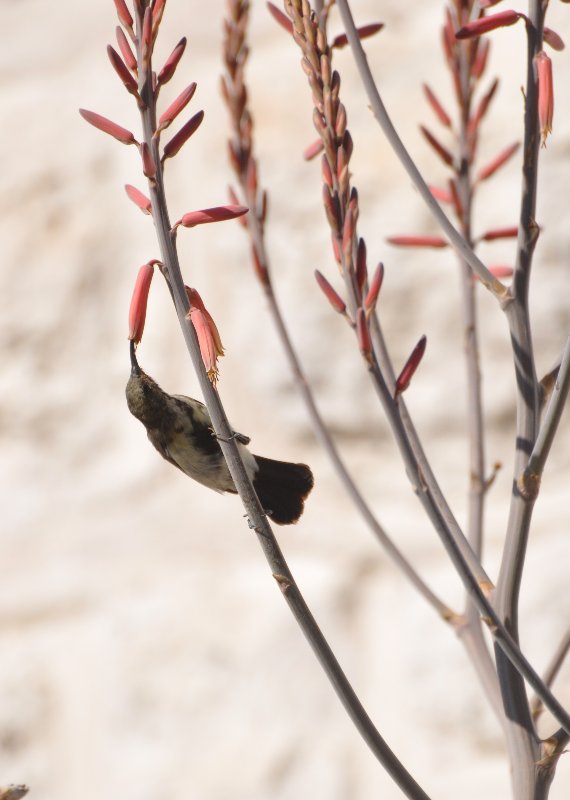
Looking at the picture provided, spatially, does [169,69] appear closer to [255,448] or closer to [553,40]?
[553,40]

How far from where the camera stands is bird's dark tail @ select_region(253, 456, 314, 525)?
3.76ft

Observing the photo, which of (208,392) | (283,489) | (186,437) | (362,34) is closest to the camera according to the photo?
(208,392)

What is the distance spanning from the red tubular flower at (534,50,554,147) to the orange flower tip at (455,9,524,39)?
0.03 metres

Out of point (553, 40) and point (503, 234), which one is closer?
point (553, 40)

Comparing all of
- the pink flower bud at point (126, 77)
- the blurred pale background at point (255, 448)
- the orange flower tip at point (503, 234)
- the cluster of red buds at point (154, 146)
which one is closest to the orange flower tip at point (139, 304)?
the cluster of red buds at point (154, 146)

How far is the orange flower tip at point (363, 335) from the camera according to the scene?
0.71 metres

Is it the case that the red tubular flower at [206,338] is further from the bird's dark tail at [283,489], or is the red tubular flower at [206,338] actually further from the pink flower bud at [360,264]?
the bird's dark tail at [283,489]

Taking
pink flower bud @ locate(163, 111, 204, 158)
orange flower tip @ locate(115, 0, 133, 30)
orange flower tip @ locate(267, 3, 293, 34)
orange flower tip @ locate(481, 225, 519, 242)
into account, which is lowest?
pink flower bud @ locate(163, 111, 204, 158)

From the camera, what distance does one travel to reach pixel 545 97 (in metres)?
0.71

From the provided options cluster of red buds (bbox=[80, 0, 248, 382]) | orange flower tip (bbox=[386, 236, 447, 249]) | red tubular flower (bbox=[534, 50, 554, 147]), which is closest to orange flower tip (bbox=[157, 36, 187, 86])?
cluster of red buds (bbox=[80, 0, 248, 382])

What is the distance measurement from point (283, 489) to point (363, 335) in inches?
19.2

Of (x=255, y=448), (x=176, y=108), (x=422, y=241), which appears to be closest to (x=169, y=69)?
(x=176, y=108)

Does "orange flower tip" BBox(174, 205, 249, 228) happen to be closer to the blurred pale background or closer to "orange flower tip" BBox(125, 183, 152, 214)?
"orange flower tip" BBox(125, 183, 152, 214)

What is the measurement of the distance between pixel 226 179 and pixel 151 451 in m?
0.46
